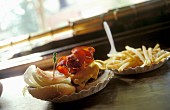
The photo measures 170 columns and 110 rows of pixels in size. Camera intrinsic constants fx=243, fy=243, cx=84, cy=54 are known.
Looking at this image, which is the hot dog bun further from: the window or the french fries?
the window

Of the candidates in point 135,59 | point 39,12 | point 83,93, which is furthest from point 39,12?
point 83,93

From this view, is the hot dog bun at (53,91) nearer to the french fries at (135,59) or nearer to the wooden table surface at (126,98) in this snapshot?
the wooden table surface at (126,98)

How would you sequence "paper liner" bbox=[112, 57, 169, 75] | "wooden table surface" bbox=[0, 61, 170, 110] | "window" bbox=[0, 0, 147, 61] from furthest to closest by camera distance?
1. "window" bbox=[0, 0, 147, 61]
2. "paper liner" bbox=[112, 57, 169, 75]
3. "wooden table surface" bbox=[0, 61, 170, 110]

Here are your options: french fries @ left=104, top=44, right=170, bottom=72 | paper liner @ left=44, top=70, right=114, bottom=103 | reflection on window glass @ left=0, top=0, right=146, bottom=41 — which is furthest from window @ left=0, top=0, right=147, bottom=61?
paper liner @ left=44, top=70, right=114, bottom=103

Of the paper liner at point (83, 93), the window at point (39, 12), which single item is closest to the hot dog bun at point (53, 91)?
the paper liner at point (83, 93)

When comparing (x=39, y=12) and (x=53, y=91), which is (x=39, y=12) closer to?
(x=39, y=12)

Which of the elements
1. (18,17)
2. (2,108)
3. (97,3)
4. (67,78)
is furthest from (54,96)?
(97,3)

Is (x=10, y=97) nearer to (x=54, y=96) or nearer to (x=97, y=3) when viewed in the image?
(x=54, y=96)

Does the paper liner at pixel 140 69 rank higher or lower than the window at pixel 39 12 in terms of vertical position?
lower
